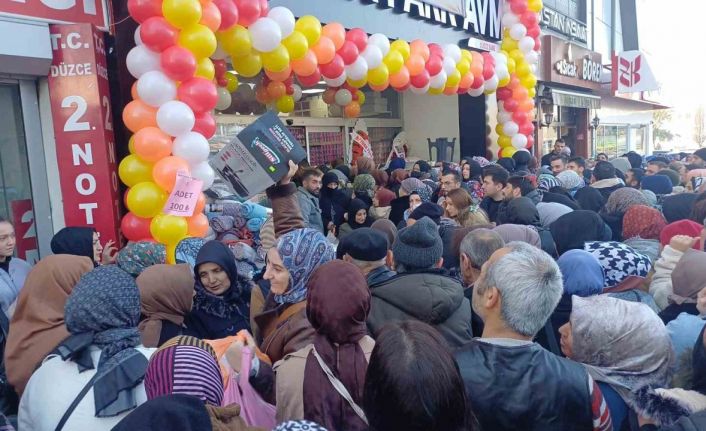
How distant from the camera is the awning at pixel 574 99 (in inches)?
536

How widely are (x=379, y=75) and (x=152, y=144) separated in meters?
3.21

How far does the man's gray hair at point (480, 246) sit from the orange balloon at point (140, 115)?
2704 mm

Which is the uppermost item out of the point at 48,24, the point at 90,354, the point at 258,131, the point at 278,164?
the point at 48,24

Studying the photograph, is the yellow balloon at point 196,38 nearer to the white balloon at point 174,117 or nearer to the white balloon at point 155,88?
the white balloon at point 155,88

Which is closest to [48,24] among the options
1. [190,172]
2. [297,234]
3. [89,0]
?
[89,0]

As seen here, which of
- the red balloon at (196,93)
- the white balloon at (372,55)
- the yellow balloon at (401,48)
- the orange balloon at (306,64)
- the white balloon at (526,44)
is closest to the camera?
the red balloon at (196,93)

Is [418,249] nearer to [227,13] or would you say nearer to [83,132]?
[227,13]

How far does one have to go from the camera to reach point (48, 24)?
4301 millimetres

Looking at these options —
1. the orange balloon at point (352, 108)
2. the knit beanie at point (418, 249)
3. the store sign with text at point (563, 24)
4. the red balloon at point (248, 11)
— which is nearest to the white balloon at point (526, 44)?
the orange balloon at point (352, 108)

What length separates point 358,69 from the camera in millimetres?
6238

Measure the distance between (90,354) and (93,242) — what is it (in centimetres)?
213

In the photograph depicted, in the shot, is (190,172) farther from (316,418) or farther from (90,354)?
(316,418)

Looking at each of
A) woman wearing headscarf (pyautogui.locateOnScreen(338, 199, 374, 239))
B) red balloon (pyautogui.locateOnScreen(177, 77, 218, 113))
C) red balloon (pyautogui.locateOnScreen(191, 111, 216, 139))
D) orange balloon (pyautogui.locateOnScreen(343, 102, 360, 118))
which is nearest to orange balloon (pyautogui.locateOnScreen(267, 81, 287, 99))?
orange balloon (pyautogui.locateOnScreen(343, 102, 360, 118))

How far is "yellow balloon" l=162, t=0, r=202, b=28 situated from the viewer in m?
4.09
